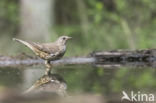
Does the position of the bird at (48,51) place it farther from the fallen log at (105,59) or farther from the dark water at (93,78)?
the fallen log at (105,59)

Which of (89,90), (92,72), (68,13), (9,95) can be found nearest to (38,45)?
(92,72)

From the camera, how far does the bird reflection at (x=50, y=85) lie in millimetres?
5016

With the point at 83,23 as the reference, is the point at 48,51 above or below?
below

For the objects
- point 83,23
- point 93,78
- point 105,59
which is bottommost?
point 93,78

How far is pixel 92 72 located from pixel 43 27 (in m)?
4.79

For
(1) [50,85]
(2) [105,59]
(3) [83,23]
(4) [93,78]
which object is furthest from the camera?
(3) [83,23]

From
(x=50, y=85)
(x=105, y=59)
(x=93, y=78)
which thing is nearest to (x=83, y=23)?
(x=105, y=59)

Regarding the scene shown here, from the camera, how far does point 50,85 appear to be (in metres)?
5.46

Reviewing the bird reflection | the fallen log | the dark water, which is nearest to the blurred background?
the fallen log

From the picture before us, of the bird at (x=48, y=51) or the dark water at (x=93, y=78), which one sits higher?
the bird at (x=48, y=51)

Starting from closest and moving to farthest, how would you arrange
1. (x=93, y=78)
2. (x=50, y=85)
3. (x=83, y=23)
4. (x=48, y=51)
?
1. (x=50, y=85)
2. (x=93, y=78)
3. (x=48, y=51)
4. (x=83, y=23)

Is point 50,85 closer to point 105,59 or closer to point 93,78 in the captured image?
point 93,78

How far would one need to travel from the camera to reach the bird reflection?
16.5 ft

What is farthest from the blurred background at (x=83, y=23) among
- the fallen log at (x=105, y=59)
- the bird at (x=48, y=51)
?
the bird at (x=48, y=51)
